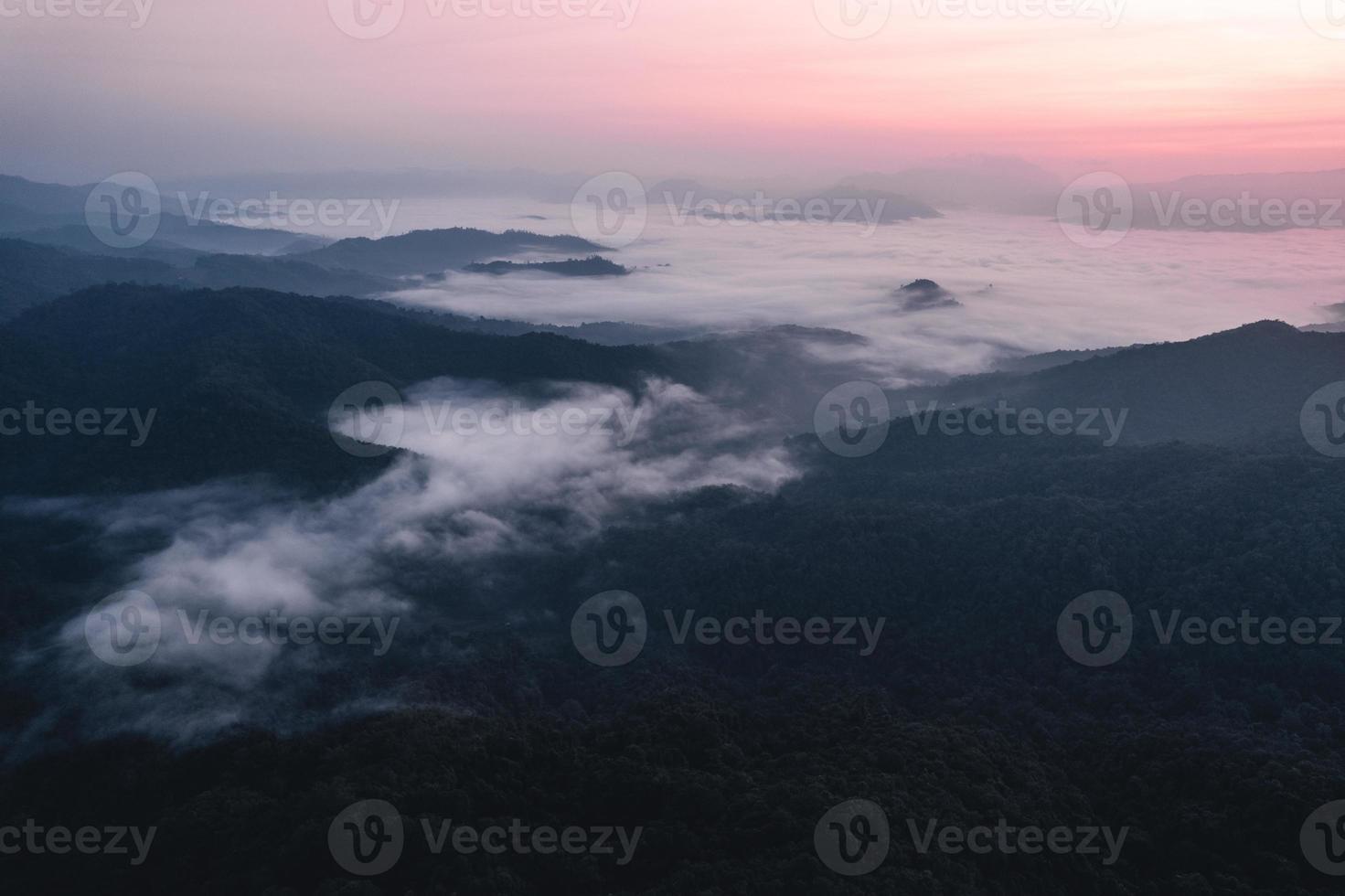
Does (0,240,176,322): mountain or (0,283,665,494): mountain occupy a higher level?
(0,240,176,322): mountain

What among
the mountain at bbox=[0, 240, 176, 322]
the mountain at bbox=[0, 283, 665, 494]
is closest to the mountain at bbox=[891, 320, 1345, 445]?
the mountain at bbox=[0, 283, 665, 494]

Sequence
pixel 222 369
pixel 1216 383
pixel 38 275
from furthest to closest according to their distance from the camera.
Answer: pixel 38 275, pixel 1216 383, pixel 222 369

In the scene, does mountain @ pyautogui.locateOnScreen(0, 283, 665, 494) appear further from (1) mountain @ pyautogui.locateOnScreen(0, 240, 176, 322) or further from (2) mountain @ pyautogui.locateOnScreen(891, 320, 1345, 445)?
(2) mountain @ pyautogui.locateOnScreen(891, 320, 1345, 445)

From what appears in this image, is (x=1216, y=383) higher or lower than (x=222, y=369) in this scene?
higher

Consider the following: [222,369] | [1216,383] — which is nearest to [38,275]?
[222,369]

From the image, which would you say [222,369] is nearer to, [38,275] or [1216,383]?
[1216,383]

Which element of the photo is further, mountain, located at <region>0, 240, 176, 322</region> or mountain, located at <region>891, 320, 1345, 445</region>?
mountain, located at <region>0, 240, 176, 322</region>

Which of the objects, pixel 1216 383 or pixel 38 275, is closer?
pixel 1216 383

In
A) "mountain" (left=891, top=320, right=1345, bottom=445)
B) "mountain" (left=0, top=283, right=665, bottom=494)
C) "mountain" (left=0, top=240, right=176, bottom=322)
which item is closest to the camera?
"mountain" (left=0, top=283, right=665, bottom=494)
